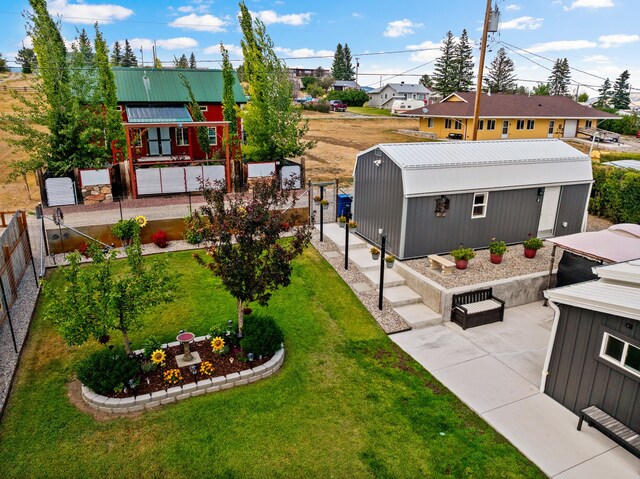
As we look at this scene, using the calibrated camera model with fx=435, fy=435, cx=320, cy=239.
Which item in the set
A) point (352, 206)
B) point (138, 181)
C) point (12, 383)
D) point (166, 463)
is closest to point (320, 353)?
point (166, 463)

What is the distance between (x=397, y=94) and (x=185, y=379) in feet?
261

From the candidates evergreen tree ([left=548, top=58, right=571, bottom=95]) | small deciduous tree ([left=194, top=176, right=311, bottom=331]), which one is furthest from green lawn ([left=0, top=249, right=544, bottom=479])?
evergreen tree ([left=548, top=58, right=571, bottom=95])

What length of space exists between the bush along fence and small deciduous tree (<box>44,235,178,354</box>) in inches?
801

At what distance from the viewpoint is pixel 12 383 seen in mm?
8797

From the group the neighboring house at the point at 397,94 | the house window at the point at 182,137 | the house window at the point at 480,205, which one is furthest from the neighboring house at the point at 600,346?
the neighboring house at the point at 397,94

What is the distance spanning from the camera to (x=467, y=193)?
48.5 ft

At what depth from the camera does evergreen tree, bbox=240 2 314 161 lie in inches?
923

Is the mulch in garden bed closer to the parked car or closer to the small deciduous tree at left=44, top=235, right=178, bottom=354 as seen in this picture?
the small deciduous tree at left=44, top=235, right=178, bottom=354

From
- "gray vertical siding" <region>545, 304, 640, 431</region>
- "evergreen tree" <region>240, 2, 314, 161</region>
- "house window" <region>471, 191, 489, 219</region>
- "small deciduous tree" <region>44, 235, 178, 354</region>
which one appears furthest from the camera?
"evergreen tree" <region>240, 2, 314, 161</region>

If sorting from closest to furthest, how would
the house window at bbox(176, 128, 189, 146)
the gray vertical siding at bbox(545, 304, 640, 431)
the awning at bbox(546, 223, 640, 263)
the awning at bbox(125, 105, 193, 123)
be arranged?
1. the gray vertical siding at bbox(545, 304, 640, 431)
2. the awning at bbox(546, 223, 640, 263)
3. the awning at bbox(125, 105, 193, 123)
4. the house window at bbox(176, 128, 189, 146)

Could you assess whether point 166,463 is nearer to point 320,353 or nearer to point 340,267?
point 320,353

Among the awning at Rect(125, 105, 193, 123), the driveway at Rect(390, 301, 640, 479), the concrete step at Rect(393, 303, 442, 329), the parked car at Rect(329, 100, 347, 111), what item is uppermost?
the parked car at Rect(329, 100, 347, 111)

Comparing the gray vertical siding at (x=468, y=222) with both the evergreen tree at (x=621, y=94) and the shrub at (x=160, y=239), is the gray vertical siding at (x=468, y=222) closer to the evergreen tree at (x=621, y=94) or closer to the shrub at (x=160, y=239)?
the shrub at (x=160, y=239)

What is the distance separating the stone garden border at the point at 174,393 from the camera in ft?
26.4
